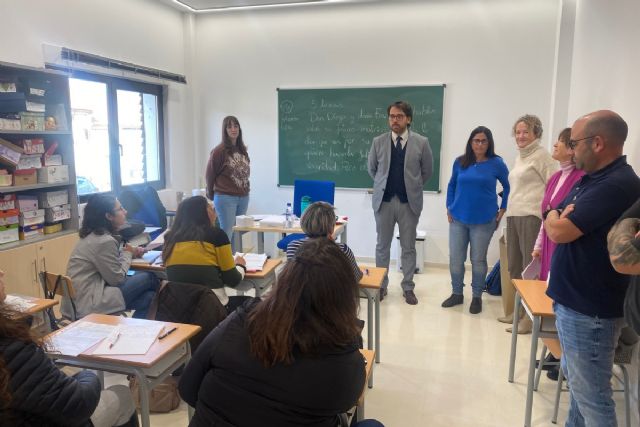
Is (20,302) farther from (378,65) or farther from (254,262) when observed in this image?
(378,65)

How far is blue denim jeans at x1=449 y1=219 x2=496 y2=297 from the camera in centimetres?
401

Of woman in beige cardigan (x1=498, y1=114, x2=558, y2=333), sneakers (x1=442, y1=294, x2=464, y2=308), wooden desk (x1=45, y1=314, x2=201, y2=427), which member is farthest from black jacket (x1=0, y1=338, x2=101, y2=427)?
sneakers (x1=442, y1=294, x2=464, y2=308)

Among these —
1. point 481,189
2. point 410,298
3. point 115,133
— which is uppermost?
point 115,133

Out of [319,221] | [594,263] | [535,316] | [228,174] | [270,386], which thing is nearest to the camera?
[270,386]

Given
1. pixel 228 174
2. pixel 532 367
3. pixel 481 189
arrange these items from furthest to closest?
1. pixel 228 174
2. pixel 481 189
3. pixel 532 367

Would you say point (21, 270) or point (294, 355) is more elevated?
point (294, 355)

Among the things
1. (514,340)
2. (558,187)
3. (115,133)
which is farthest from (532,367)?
(115,133)

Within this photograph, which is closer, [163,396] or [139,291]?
[163,396]

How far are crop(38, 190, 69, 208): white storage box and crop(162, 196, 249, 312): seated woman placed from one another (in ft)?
6.12

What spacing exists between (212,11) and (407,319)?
438 centimetres

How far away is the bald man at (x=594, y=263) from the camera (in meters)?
1.73

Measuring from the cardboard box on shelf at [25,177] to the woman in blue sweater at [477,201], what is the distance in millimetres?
3551

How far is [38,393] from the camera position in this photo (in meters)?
1.31

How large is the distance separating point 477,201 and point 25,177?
3.72 meters
